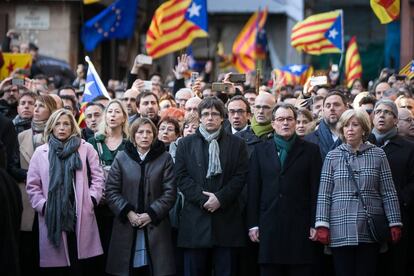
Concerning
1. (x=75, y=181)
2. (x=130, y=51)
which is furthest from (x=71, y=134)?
(x=130, y=51)

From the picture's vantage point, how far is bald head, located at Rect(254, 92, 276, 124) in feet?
36.9

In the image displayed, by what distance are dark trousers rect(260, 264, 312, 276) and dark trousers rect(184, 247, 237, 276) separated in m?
0.34

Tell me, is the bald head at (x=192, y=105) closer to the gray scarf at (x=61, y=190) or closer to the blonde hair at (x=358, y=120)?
the gray scarf at (x=61, y=190)

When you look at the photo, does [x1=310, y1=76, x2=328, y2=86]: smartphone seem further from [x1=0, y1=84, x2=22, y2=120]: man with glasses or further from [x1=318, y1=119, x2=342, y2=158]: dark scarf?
[x1=0, y1=84, x2=22, y2=120]: man with glasses

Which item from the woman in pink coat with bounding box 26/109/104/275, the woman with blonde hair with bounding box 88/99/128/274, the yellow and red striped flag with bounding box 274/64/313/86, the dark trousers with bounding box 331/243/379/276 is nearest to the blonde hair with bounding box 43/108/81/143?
the woman in pink coat with bounding box 26/109/104/275

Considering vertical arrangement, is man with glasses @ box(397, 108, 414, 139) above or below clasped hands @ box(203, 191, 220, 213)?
above

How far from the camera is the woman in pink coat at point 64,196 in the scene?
10773mm

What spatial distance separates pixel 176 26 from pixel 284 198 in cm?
903

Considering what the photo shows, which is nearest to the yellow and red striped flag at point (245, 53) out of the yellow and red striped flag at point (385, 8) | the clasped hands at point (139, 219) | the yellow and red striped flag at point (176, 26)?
the yellow and red striped flag at point (176, 26)

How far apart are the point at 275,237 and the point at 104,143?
2431 millimetres

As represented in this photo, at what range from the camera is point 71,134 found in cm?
1109

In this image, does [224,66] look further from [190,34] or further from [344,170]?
[344,170]

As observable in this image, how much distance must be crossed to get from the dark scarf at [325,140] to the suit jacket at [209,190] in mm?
921

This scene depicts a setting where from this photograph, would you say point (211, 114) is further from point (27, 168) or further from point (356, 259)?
point (27, 168)
